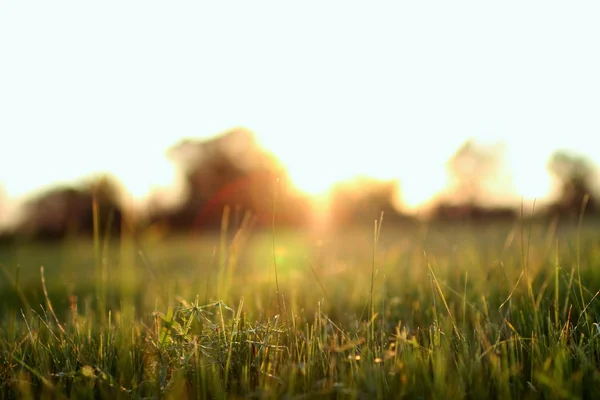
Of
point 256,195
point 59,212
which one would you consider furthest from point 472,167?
point 59,212

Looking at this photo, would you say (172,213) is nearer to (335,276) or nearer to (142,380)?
(335,276)

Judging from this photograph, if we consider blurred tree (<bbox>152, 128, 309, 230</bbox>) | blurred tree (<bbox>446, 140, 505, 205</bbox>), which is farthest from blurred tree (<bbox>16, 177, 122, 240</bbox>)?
blurred tree (<bbox>446, 140, 505, 205</bbox>)

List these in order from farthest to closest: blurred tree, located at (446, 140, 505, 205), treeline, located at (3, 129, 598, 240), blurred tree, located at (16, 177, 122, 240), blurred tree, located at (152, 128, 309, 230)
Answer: blurred tree, located at (446, 140, 505, 205), blurred tree, located at (152, 128, 309, 230), treeline, located at (3, 129, 598, 240), blurred tree, located at (16, 177, 122, 240)

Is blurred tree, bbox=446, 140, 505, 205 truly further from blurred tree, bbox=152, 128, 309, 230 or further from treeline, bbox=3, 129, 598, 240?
blurred tree, bbox=152, 128, 309, 230

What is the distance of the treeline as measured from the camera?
22189 mm

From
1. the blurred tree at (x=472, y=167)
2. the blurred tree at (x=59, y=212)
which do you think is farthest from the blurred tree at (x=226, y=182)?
the blurred tree at (x=472, y=167)

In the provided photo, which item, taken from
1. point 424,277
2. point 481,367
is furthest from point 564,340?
point 424,277

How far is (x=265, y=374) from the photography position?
153 centimetres

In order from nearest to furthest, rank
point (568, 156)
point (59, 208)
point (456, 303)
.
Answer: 1. point (456, 303)
2. point (59, 208)
3. point (568, 156)

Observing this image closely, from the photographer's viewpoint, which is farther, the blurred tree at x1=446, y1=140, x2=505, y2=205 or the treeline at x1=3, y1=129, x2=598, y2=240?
the blurred tree at x1=446, y1=140, x2=505, y2=205

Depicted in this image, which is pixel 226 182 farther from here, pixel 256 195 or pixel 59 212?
pixel 59 212

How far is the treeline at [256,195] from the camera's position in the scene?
72.8 ft

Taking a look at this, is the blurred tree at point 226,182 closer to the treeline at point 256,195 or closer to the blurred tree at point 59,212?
the treeline at point 256,195

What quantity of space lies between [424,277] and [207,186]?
28.8 metres
